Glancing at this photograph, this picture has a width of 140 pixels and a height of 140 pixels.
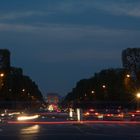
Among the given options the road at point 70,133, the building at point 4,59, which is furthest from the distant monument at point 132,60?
the road at point 70,133

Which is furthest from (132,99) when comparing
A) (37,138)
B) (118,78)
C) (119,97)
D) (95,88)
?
(37,138)

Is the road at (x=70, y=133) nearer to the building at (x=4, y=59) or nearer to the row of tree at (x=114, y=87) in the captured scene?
the row of tree at (x=114, y=87)

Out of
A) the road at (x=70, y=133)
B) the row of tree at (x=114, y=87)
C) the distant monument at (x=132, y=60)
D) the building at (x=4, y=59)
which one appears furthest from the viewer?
the building at (x=4, y=59)

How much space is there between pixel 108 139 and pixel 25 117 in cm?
5318

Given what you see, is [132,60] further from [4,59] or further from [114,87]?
[114,87]

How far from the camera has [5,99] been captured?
138 metres

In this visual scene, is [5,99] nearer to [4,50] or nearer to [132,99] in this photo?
[4,50]

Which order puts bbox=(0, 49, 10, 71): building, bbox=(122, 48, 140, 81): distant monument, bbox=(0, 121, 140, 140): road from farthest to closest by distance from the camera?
bbox=(0, 49, 10, 71): building
bbox=(122, 48, 140, 81): distant monument
bbox=(0, 121, 140, 140): road

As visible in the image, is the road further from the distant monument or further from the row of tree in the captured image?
the row of tree

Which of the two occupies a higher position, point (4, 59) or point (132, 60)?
point (4, 59)

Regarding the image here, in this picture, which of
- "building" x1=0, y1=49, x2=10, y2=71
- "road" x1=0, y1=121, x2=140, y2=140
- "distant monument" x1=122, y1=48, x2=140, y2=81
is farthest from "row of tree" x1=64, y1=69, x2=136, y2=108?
"road" x1=0, y1=121, x2=140, y2=140

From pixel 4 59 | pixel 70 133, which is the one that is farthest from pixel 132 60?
pixel 70 133

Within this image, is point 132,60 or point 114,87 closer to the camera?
point 132,60

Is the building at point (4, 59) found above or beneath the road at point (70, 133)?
above
